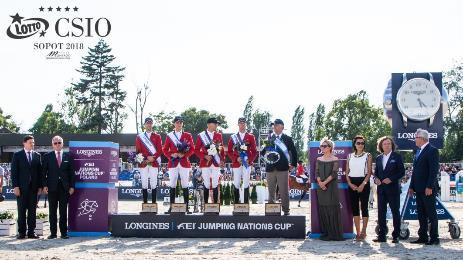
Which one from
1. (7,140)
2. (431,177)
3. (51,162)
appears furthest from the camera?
(7,140)

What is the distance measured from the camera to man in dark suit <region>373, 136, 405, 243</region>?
11.1 metres

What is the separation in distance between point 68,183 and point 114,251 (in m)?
2.52

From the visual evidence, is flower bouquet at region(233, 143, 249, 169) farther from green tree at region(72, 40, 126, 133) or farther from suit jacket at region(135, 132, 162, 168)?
green tree at region(72, 40, 126, 133)

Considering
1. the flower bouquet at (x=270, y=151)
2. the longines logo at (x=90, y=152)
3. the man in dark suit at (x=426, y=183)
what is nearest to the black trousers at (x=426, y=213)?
the man in dark suit at (x=426, y=183)

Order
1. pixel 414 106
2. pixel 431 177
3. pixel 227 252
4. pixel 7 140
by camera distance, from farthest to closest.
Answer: pixel 7 140 < pixel 414 106 < pixel 431 177 < pixel 227 252

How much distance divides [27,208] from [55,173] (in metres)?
0.89

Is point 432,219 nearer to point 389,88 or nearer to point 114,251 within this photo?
point 389,88

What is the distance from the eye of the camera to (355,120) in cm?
6975

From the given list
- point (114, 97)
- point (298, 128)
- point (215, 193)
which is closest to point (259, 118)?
point (298, 128)

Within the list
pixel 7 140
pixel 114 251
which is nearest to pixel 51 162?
pixel 114 251

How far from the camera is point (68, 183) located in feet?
39.0

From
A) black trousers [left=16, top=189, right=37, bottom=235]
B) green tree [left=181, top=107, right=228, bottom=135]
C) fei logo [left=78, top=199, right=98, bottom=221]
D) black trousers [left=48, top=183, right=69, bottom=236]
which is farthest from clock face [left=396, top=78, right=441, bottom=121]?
green tree [left=181, top=107, right=228, bottom=135]

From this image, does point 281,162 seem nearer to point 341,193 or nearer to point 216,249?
point 341,193

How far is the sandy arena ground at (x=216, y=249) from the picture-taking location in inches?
369
